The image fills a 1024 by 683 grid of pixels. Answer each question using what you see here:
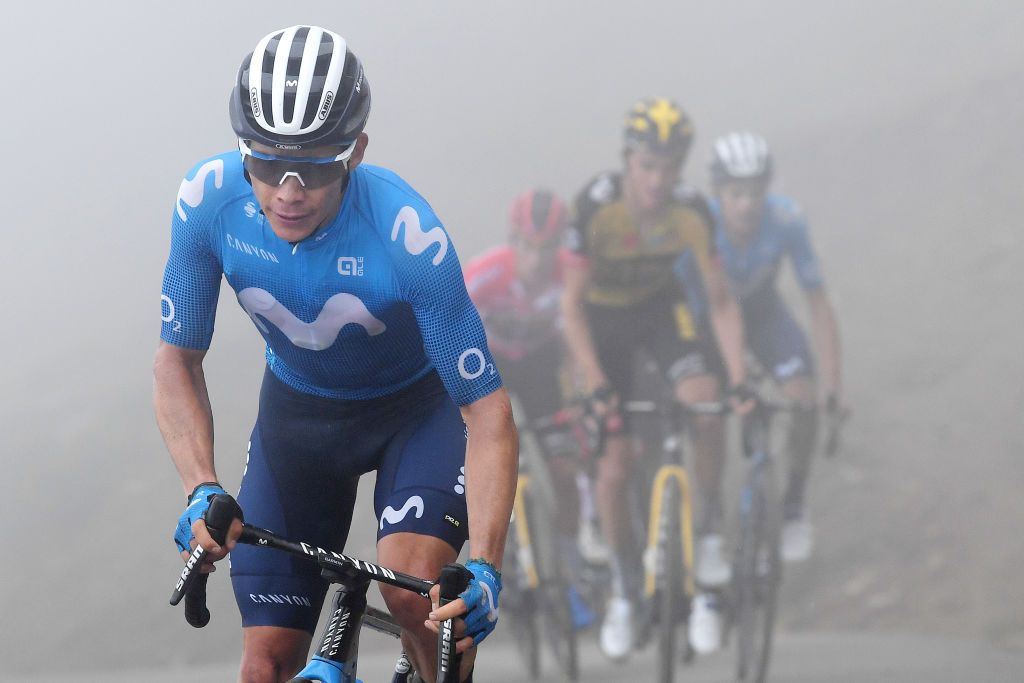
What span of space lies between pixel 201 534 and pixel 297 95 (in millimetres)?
923

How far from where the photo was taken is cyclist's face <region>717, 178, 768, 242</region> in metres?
7.73

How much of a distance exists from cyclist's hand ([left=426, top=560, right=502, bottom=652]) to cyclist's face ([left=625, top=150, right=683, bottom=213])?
4.45 m

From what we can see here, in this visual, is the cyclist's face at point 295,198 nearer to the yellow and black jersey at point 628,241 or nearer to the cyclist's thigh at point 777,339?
the yellow and black jersey at point 628,241

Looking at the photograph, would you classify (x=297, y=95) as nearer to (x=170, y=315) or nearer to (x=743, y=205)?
(x=170, y=315)

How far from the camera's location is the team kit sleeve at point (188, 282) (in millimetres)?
2912

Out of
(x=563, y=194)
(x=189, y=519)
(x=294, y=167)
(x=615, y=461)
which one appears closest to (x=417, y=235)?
(x=294, y=167)

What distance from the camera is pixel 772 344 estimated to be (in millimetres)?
7941

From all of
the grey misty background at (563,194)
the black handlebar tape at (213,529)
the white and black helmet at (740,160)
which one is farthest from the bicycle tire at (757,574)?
the black handlebar tape at (213,529)

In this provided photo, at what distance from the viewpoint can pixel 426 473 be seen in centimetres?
293

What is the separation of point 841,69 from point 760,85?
1.63 meters

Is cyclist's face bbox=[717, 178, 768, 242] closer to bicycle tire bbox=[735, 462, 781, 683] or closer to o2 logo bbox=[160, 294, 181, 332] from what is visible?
bicycle tire bbox=[735, 462, 781, 683]

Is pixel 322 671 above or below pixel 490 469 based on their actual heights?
below

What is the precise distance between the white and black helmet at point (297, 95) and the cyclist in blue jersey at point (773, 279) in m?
5.19

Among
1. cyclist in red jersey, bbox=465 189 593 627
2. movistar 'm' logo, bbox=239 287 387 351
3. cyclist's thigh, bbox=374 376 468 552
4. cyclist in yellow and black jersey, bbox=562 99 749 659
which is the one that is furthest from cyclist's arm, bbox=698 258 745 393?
movistar 'm' logo, bbox=239 287 387 351
